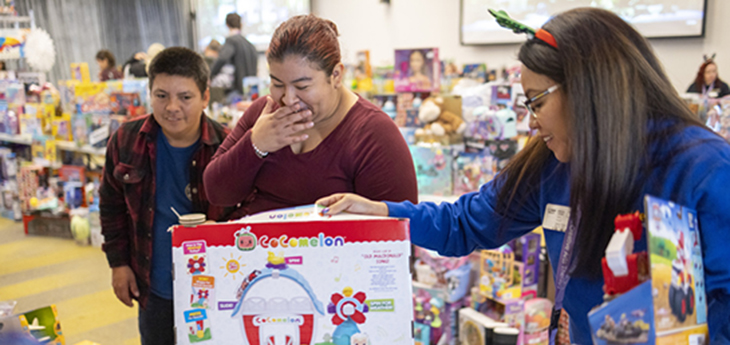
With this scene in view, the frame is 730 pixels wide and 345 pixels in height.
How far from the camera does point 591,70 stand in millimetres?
911

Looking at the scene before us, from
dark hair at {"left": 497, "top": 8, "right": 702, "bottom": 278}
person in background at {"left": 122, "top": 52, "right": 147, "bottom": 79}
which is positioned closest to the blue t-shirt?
dark hair at {"left": 497, "top": 8, "right": 702, "bottom": 278}

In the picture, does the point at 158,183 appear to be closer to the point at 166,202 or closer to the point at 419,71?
the point at 166,202

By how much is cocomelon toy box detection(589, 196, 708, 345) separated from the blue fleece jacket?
60mm

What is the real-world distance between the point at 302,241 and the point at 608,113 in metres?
0.58

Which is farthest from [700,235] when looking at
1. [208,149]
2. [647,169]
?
[208,149]

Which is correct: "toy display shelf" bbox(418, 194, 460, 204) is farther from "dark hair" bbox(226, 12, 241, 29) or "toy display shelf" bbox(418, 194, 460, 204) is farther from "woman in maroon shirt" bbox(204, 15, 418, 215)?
"dark hair" bbox(226, 12, 241, 29)

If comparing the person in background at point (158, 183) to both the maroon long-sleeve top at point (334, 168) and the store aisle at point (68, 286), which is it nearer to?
the maroon long-sleeve top at point (334, 168)

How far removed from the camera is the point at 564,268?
3.44ft

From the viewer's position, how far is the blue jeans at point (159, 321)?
1.73 metres

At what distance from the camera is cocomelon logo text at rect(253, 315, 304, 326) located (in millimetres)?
958

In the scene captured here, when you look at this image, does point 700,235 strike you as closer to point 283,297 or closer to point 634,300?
point 634,300

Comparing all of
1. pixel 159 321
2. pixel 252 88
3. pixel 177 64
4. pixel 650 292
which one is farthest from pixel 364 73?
pixel 650 292

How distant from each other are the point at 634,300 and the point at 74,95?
16.8ft

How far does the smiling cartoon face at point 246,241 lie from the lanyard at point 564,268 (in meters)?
0.60
